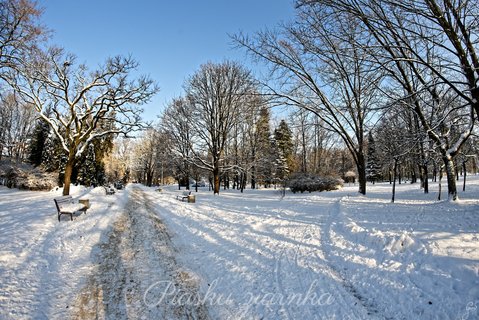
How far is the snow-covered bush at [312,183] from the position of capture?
25188 mm

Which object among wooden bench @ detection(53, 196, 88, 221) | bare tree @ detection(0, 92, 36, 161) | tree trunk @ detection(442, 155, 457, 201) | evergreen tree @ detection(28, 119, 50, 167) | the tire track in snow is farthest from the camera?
bare tree @ detection(0, 92, 36, 161)

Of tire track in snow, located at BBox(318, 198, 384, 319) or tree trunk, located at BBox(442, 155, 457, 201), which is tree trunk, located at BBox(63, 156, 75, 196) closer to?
tire track in snow, located at BBox(318, 198, 384, 319)

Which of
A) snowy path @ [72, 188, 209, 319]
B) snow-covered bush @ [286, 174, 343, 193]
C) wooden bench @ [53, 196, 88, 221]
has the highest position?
snow-covered bush @ [286, 174, 343, 193]

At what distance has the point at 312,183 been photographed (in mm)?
25328

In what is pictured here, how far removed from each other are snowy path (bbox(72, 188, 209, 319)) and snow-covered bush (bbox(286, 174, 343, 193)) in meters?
20.1

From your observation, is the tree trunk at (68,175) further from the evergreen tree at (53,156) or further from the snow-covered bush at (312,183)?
the snow-covered bush at (312,183)

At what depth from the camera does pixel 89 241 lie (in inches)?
291

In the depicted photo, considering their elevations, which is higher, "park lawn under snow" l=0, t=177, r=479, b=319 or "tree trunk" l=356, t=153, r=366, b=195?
"tree trunk" l=356, t=153, r=366, b=195

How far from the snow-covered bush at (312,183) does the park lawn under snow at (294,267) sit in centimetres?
1625

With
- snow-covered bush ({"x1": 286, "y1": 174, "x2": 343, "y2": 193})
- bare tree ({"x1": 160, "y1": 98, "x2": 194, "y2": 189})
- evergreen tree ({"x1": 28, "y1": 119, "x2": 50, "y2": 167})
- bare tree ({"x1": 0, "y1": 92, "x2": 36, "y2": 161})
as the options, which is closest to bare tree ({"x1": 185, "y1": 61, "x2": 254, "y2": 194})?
bare tree ({"x1": 160, "y1": 98, "x2": 194, "y2": 189})

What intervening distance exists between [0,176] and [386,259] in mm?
40024

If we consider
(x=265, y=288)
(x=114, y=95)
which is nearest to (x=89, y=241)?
(x=265, y=288)

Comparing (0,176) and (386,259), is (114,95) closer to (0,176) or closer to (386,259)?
(386,259)

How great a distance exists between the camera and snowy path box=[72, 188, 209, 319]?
3834 mm
